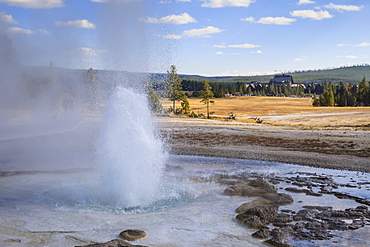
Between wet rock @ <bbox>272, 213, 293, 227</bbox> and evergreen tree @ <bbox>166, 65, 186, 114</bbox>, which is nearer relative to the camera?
wet rock @ <bbox>272, 213, 293, 227</bbox>

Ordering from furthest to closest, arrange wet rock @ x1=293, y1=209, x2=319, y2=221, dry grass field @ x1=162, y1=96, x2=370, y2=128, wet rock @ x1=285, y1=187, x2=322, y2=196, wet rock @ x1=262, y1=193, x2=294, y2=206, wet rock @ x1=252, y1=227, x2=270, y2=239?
dry grass field @ x1=162, y1=96, x2=370, y2=128
wet rock @ x1=285, y1=187, x2=322, y2=196
wet rock @ x1=262, y1=193, x2=294, y2=206
wet rock @ x1=293, y1=209, x2=319, y2=221
wet rock @ x1=252, y1=227, x2=270, y2=239

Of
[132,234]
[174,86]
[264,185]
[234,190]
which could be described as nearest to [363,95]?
[174,86]

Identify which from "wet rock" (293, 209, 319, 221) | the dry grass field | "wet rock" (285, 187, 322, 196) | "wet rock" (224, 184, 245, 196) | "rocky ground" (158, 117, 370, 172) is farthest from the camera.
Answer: the dry grass field

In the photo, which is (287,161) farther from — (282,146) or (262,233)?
(262,233)

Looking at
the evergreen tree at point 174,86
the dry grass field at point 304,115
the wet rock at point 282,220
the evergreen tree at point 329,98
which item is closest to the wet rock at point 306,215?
the wet rock at point 282,220

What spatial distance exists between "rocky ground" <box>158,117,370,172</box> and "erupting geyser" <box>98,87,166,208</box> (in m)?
8.18

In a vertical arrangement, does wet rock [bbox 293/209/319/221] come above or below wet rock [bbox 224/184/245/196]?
below

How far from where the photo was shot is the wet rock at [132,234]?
794cm

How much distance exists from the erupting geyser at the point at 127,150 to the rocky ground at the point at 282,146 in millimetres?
8182

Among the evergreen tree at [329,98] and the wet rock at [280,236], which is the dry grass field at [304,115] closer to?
the evergreen tree at [329,98]

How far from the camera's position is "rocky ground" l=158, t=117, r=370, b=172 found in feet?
58.7

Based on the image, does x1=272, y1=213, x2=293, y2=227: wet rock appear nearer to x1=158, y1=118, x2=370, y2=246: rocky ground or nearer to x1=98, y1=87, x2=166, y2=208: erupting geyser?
x1=158, y1=118, x2=370, y2=246: rocky ground

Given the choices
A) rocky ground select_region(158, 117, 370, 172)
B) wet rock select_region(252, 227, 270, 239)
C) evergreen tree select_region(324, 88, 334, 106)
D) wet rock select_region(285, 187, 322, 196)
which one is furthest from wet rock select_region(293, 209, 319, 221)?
evergreen tree select_region(324, 88, 334, 106)

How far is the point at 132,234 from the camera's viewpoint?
8086 millimetres
